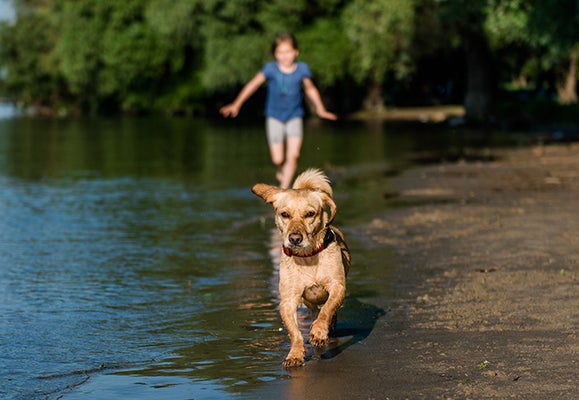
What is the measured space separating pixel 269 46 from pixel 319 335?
5055 centimetres

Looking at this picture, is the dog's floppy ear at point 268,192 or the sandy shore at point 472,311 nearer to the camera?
the sandy shore at point 472,311

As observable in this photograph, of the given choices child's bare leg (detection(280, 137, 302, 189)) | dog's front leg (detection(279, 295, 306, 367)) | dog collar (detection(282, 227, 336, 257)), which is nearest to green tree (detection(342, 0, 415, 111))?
child's bare leg (detection(280, 137, 302, 189))

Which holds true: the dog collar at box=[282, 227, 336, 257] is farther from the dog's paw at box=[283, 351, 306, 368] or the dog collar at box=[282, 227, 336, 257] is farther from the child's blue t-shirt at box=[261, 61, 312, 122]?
the child's blue t-shirt at box=[261, 61, 312, 122]

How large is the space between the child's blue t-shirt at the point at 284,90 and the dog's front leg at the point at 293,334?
23.3 ft

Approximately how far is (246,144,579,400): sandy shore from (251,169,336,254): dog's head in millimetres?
789

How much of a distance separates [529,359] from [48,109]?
87.4 m

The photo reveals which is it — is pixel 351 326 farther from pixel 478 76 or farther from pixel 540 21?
pixel 478 76

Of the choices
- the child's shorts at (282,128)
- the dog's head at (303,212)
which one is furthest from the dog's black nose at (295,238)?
the child's shorts at (282,128)

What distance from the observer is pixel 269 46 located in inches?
2250

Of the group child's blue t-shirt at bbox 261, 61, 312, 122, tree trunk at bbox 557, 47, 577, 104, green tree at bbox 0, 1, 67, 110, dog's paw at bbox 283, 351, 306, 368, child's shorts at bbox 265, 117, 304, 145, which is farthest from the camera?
green tree at bbox 0, 1, 67, 110

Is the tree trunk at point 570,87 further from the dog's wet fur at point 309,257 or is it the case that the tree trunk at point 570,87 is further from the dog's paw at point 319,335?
the dog's paw at point 319,335

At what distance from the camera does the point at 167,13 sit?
61062 mm

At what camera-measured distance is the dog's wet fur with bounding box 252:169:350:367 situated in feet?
24.3

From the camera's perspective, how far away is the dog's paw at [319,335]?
7.38 metres
